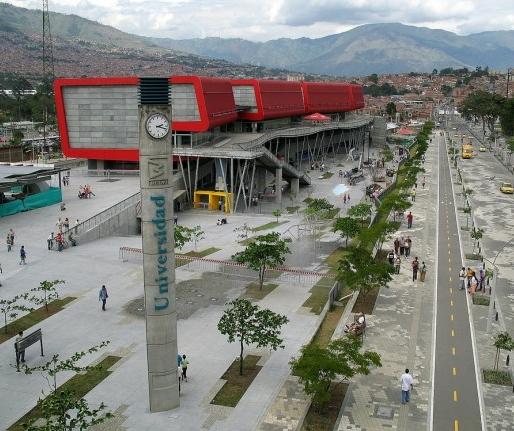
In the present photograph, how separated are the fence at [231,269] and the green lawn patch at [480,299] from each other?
27.6ft

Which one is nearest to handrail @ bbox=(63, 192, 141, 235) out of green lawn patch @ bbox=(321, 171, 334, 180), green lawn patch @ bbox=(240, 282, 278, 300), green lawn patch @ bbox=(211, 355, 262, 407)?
green lawn patch @ bbox=(240, 282, 278, 300)

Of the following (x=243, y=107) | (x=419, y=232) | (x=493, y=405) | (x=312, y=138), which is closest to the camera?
(x=493, y=405)

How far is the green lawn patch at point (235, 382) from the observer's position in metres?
22.4

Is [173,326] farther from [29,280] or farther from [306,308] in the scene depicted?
[29,280]

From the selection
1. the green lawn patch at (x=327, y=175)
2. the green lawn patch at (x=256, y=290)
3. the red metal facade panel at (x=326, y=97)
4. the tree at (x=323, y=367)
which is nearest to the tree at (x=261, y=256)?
the green lawn patch at (x=256, y=290)

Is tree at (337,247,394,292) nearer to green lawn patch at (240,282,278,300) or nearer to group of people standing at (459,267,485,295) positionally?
green lawn patch at (240,282,278,300)

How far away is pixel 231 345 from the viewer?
89.7 ft

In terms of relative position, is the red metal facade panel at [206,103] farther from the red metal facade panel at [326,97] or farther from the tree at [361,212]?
the red metal facade panel at [326,97]

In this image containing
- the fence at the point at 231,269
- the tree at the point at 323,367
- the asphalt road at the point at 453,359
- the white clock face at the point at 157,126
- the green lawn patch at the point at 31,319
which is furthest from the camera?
the fence at the point at 231,269

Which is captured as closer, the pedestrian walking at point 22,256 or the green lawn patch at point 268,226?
the pedestrian walking at point 22,256

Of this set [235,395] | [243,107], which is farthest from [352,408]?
[243,107]

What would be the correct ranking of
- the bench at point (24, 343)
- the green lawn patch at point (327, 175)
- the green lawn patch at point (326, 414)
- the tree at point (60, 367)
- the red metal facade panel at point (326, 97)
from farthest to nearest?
the red metal facade panel at point (326, 97)
the green lawn patch at point (327, 175)
the bench at point (24, 343)
the green lawn patch at point (326, 414)
the tree at point (60, 367)

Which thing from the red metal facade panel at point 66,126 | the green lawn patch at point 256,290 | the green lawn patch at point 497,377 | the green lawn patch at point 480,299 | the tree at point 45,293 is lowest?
the green lawn patch at point 480,299

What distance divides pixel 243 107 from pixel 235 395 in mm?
63499
